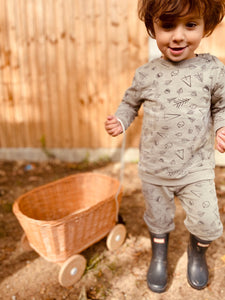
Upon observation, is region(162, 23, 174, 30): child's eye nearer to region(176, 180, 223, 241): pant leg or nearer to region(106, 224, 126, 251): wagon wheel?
region(176, 180, 223, 241): pant leg

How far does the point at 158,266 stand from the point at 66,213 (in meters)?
1.05

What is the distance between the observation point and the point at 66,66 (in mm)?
4062

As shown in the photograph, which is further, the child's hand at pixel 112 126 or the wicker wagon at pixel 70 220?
the wicker wagon at pixel 70 220

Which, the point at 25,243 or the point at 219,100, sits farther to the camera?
the point at 25,243

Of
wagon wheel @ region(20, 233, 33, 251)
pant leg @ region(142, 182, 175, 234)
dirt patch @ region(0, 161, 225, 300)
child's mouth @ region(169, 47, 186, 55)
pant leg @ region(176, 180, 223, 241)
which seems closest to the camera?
child's mouth @ region(169, 47, 186, 55)

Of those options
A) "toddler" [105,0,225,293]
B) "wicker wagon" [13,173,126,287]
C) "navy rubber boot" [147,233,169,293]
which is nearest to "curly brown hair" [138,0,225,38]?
"toddler" [105,0,225,293]

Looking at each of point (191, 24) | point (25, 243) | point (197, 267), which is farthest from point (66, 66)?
point (197, 267)

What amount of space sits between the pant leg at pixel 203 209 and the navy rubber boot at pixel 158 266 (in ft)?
1.02

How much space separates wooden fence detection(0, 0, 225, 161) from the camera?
12.6 ft

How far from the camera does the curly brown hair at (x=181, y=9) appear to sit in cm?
150

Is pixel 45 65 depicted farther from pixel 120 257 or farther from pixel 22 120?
pixel 120 257

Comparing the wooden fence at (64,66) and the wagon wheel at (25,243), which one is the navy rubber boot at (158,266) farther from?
the wooden fence at (64,66)

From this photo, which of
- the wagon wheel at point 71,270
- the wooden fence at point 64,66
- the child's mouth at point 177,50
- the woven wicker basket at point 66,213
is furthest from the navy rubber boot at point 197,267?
the wooden fence at point 64,66

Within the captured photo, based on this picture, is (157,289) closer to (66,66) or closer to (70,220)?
(70,220)
